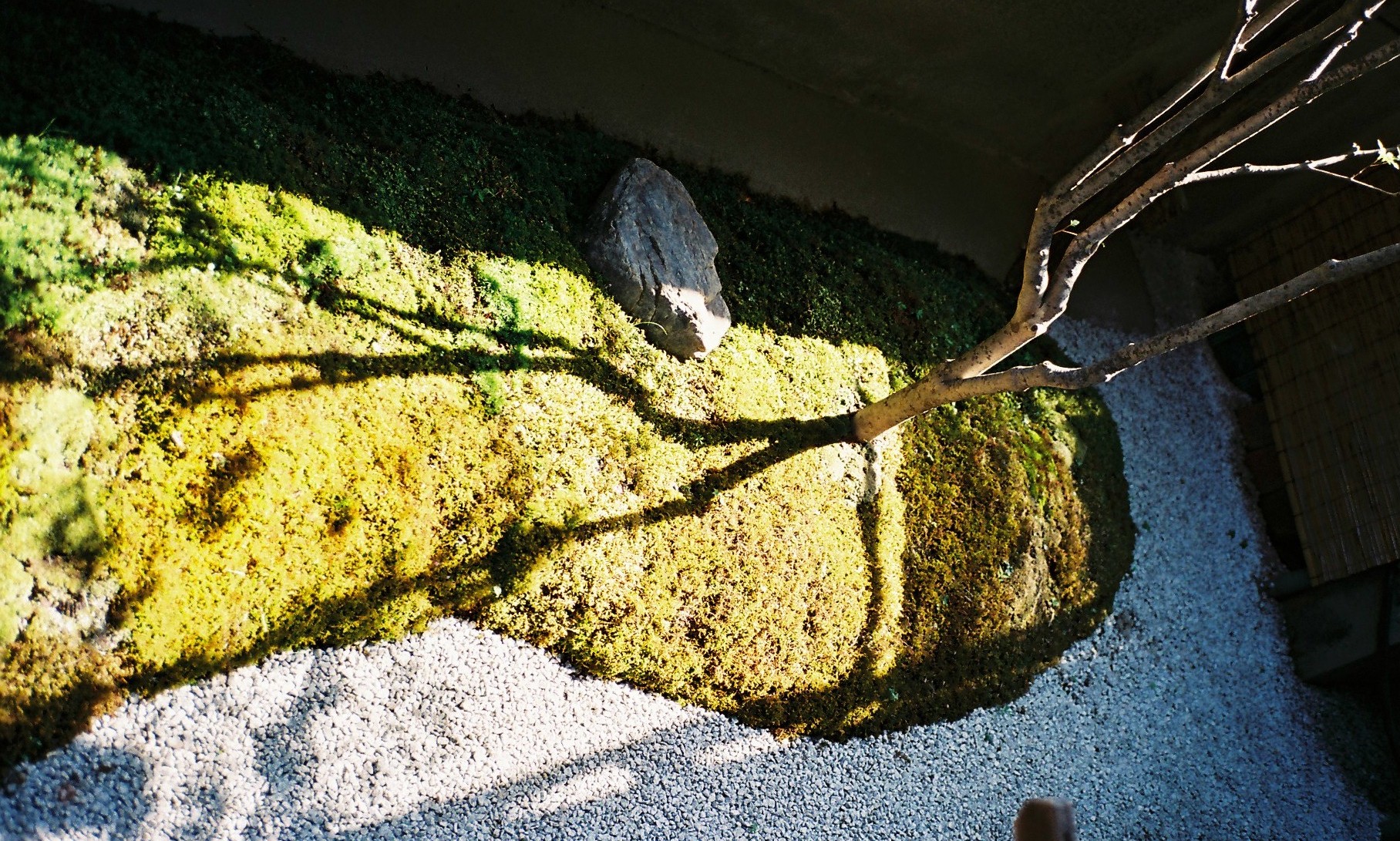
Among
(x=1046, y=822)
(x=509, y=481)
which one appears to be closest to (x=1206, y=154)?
(x=1046, y=822)

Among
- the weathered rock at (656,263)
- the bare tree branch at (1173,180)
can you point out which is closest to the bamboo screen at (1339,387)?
the bare tree branch at (1173,180)

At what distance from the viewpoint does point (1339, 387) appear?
8188 mm

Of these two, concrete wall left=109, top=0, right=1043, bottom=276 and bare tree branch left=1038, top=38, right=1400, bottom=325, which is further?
concrete wall left=109, top=0, right=1043, bottom=276

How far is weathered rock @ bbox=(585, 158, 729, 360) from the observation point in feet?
19.6

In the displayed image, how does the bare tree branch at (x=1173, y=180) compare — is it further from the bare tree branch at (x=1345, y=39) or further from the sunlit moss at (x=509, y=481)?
the sunlit moss at (x=509, y=481)

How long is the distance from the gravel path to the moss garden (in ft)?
0.63

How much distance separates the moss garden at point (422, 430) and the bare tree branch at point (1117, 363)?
0.67 m

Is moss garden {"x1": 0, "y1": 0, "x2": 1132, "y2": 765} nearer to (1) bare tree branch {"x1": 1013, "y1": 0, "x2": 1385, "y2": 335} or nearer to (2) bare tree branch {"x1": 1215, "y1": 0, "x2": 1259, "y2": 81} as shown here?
(1) bare tree branch {"x1": 1013, "y1": 0, "x2": 1385, "y2": 335}

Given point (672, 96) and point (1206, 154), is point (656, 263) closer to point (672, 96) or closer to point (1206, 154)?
point (672, 96)

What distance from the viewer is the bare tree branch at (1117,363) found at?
13.8 ft

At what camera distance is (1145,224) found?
938 centimetres

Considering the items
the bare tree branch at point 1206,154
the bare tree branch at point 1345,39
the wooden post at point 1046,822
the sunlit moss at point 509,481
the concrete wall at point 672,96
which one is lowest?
the wooden post at point 1046,822

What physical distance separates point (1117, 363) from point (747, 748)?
3.04 metres

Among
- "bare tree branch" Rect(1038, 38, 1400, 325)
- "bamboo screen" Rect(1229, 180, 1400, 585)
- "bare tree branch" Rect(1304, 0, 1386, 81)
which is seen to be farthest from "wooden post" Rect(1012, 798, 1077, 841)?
"bamboo screen" Rect(1229, 180, 1400, 585)
